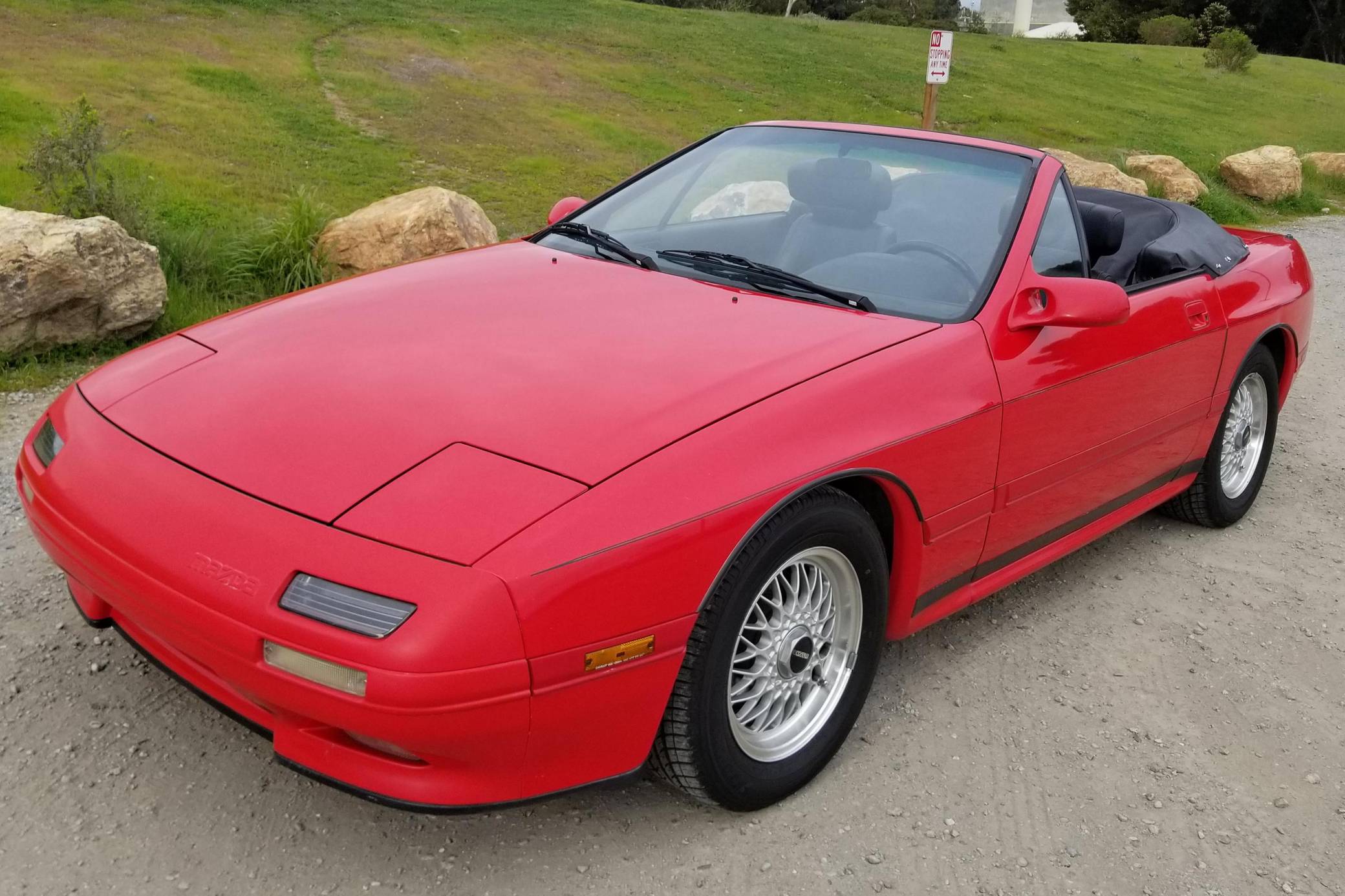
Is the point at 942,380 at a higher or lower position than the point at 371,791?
higher

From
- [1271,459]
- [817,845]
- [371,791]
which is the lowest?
[1271,459]

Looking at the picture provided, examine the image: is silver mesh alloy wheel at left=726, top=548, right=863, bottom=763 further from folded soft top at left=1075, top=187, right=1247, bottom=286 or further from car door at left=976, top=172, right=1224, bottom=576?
folded soft top at left=1075, top=187, right=1247, bottom=286

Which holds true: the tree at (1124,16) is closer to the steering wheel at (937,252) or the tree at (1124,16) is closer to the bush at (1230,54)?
the bush at (1230,54)

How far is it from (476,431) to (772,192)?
167 centimetres

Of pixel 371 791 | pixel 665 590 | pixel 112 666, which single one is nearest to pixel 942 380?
pixel 665 590

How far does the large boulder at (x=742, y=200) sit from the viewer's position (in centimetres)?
363

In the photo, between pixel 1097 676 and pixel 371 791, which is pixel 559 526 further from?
pixel 1097 676

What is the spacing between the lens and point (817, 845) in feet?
8.29

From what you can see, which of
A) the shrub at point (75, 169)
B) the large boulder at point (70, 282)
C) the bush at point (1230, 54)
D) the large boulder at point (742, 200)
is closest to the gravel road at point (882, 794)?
the large boulder at point (742, 200)

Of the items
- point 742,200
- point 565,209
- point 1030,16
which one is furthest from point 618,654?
point 1030,16

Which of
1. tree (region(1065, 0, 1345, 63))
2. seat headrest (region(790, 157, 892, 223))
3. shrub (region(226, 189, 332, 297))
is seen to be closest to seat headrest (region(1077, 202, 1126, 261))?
seat headrest (region(790, 157, 892, 223))

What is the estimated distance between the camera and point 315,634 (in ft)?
6.49

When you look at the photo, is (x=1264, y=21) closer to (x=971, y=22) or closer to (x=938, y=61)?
(x=971, y=22)

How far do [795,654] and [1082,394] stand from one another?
1.23 metres
